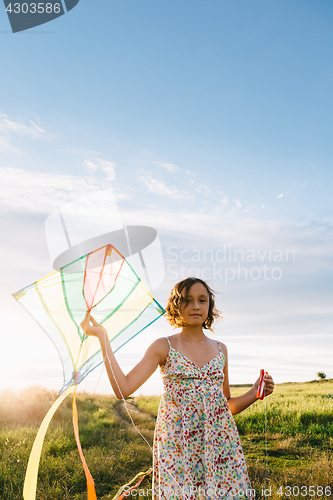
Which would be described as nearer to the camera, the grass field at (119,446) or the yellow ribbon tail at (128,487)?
the yellow ribbon tail at (128,487)

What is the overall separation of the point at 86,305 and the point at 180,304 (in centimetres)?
82

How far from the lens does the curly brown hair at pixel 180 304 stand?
3309 mm

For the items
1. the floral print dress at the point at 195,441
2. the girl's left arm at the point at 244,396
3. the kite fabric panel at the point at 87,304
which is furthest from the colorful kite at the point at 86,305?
the girl's left arm at the point at 244,396

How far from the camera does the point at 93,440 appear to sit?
5.69m

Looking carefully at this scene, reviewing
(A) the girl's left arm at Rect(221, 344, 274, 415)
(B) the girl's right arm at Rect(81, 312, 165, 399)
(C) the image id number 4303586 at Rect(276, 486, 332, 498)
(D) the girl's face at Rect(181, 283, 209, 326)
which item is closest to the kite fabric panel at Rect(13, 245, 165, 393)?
(B) the girl's right arm at Rect(81, 312, 165, 399)

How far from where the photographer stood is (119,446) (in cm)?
550

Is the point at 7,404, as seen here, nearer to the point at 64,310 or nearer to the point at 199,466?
the point at 64,310

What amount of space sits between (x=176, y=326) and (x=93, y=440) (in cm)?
338

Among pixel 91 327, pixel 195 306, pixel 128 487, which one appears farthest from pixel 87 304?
pixel 128 487

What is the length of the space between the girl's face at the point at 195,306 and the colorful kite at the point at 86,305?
0.34m

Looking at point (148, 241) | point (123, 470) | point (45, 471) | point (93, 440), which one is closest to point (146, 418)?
point (93, 440)

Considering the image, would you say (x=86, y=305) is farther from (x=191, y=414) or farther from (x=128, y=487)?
(x=128, y=487)
